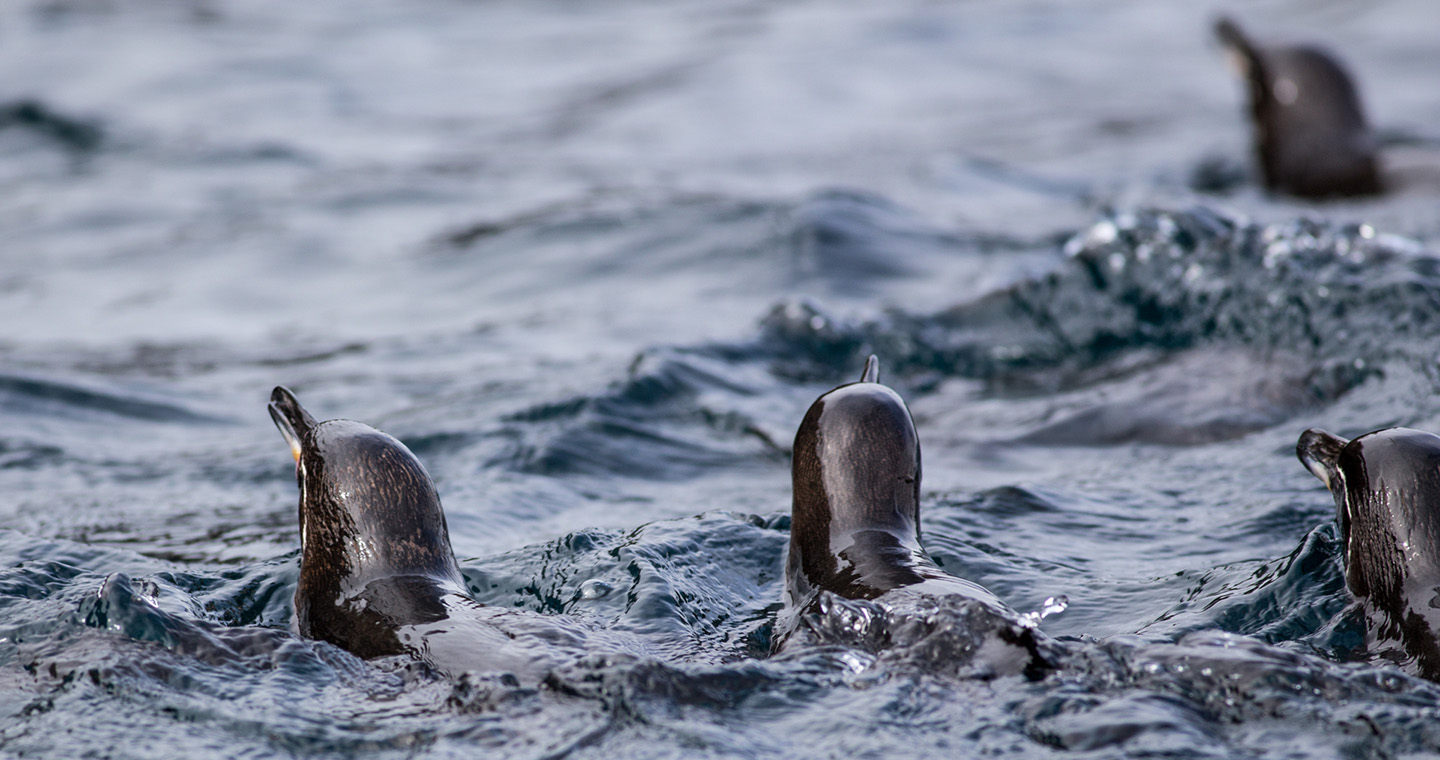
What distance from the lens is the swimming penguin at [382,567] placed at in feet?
11.2

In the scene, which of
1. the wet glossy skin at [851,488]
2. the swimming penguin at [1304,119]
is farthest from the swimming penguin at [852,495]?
the swimming penguin at [1304,119]

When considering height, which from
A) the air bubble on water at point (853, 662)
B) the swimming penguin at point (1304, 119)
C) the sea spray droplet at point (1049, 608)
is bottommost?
the sea spray droplet at point (1049, 608)

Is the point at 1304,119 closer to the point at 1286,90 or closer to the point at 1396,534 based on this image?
the point at 1286,90

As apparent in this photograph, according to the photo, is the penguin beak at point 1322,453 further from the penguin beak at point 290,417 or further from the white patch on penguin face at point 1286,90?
the white patch on penguin face at point 1286,90

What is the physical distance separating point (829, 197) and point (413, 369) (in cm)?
327

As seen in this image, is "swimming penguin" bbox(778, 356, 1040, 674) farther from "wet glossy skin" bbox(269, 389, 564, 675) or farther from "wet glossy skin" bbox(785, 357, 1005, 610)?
"wet glossy skin" bbox(269, 389, 564, 675)

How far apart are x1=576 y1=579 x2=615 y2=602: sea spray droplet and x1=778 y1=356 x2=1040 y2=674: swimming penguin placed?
483mm

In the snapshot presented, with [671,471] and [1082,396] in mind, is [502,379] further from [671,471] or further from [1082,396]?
[1082,396]

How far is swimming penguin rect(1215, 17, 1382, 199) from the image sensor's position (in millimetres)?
9320

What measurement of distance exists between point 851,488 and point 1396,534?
1298 mm

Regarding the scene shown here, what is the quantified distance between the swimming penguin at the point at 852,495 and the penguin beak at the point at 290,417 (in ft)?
4.49

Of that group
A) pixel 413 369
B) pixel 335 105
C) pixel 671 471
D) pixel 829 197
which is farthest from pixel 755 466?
pixel 335 105

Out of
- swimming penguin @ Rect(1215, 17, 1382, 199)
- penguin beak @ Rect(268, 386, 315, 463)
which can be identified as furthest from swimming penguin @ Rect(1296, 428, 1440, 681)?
swimming penguin @ Rect(1215, 17, 1382, 199)

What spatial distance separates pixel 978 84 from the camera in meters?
13.6
